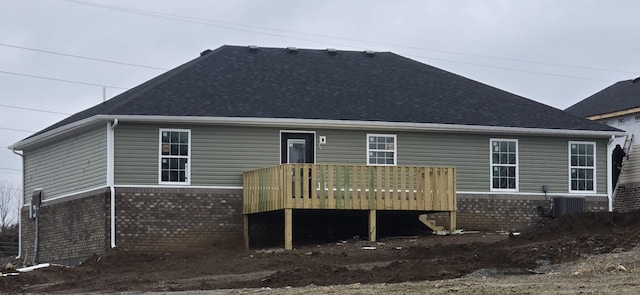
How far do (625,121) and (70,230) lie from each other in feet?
62.2

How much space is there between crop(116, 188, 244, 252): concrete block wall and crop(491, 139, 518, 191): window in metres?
7.12

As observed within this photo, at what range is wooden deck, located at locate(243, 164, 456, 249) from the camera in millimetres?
29484

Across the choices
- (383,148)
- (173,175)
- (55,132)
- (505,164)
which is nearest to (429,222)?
(383,148)

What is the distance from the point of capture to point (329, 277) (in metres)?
22.6

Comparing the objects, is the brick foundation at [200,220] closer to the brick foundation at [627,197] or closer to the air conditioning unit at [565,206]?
the air conditioning unit at [565,206]

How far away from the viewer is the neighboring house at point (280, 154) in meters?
30.7

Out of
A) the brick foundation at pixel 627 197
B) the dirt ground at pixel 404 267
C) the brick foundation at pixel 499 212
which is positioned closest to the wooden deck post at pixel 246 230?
the dirt ground at pixel 404 267

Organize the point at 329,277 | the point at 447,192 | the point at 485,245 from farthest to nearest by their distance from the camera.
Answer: the point at 447,192 → the point at 485,245 → the point at 329,277

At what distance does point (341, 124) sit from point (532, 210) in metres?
6.02

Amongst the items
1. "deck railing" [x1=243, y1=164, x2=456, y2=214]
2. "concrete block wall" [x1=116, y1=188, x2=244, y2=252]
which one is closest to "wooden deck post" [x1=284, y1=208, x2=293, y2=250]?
"deck railing" [x1=243, y1=164, x2=456, y2=214]

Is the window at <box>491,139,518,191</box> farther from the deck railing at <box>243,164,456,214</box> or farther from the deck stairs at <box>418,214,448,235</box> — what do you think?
the deck railing at <box>243,164,456,214</box>

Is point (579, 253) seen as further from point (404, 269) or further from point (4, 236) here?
point (4, 236)

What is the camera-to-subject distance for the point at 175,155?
3131cm

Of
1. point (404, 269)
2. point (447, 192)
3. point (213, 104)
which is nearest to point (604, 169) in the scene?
point (447, 192)
